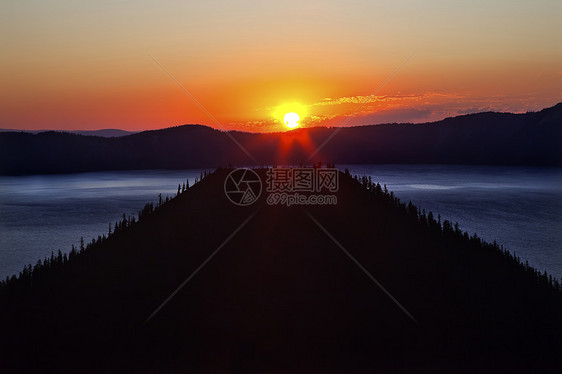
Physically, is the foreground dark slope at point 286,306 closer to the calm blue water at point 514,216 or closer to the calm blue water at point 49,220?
the calm blue water at point 514,216

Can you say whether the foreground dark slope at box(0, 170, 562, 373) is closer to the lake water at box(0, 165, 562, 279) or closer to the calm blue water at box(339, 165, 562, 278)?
the lake water at box(0, 165, 562, 279)

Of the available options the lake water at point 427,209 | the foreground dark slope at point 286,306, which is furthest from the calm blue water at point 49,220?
the foreground dark slope at point 286,306

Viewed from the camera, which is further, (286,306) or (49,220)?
(49,220)

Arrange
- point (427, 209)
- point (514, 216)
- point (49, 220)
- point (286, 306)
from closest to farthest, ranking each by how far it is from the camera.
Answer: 1. point (286, 306)
2. point (49, 220)
3. point (514, 216)
4. point (427, 209)

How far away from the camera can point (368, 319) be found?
1576cm

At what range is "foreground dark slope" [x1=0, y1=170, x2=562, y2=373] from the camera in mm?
13734

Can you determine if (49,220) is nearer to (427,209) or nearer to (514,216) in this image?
(427,209)

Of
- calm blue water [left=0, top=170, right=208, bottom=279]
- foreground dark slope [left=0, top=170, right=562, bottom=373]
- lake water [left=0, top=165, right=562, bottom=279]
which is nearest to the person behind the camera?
foreground dark slope [left=0, top=170, right=562, bottom=373]

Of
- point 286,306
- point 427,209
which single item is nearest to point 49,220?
point 427,209

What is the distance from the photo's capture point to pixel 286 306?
1677cm

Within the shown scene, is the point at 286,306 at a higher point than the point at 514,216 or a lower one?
higher

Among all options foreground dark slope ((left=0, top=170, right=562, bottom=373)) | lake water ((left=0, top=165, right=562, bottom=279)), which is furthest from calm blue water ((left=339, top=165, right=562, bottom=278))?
foreground dark slope ((left=0, top=170, right=562, bottom=373))

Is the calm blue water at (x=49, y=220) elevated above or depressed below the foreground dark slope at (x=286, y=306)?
below

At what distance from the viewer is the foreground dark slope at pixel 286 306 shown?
1373 cm
